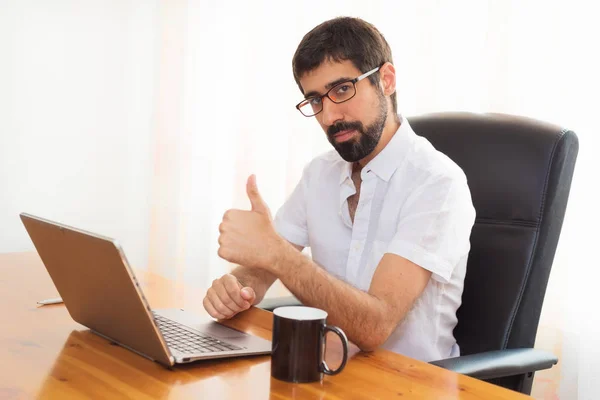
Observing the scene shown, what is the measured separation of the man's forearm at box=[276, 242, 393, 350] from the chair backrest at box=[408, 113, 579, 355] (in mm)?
295

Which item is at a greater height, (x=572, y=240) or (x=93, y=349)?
(x=572, y=240)

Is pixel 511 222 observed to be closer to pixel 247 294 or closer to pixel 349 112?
pixel 349 112

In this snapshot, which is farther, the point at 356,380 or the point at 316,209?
the point at 316,209

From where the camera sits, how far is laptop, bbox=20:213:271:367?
0.89 metres

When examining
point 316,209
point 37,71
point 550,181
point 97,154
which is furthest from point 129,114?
point 550,181

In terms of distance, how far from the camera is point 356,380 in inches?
36.2

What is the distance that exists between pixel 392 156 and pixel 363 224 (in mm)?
165

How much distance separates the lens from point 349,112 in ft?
4.98

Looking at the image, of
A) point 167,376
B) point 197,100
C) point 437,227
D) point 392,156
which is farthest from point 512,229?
point 197,100

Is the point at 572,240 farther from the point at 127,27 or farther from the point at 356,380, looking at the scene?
the point at 127,27

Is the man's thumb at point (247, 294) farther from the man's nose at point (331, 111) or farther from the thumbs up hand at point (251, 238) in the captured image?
the man's nose at point (331, 111)

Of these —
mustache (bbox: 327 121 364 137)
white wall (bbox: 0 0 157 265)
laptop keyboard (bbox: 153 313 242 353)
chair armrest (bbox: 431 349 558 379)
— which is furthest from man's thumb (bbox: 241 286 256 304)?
white wall (bbox: 0 0 157 265)

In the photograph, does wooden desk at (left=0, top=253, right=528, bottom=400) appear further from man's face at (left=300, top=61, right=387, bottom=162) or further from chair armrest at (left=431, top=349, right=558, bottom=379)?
man's face at (left=300, top=61, right=387, bottom=162)

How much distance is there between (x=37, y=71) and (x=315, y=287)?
6.71ft
